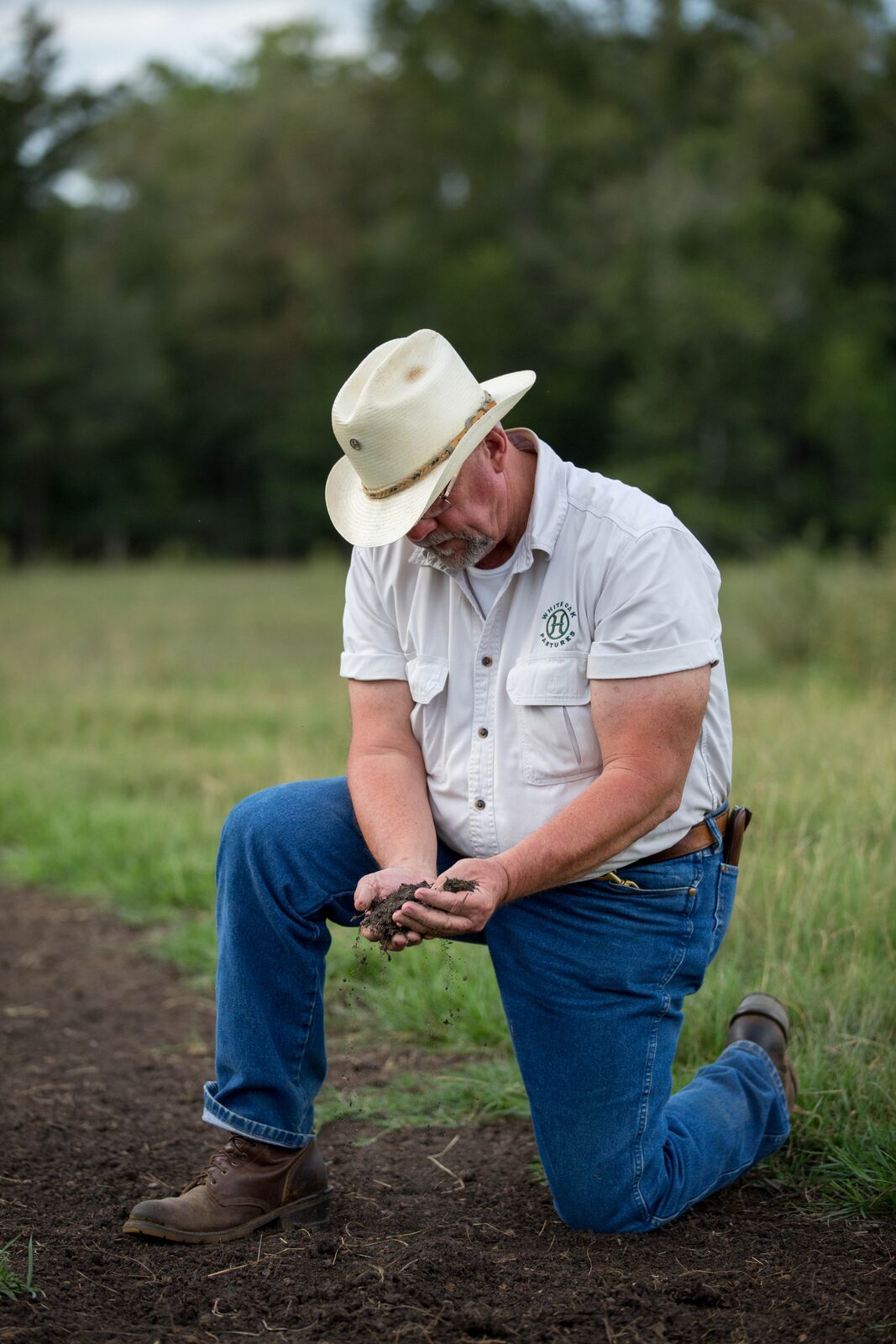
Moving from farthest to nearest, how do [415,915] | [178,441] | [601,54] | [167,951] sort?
[178,441]
[601,54]
[167,951]
[415,915]

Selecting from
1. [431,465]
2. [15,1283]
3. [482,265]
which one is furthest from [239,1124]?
[482,265]

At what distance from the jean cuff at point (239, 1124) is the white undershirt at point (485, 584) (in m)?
1.23

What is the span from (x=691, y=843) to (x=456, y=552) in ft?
2.76

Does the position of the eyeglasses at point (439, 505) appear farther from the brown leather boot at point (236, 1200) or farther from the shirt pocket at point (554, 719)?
the brown leather boot at point (236, 1200)

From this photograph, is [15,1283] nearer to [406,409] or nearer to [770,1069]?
[770,1069]

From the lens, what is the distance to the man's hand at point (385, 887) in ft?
9.35

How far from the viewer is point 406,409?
299 cm

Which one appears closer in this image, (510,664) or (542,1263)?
(542,1263)

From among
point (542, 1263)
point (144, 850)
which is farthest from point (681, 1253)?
point (144, 850)

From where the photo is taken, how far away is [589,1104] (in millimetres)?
3094

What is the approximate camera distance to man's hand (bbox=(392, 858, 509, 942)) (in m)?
2.77

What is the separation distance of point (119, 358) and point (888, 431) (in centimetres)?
2104

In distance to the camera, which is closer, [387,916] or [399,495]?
[387,916]

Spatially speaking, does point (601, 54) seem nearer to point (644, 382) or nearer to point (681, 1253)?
point (644, 382)
